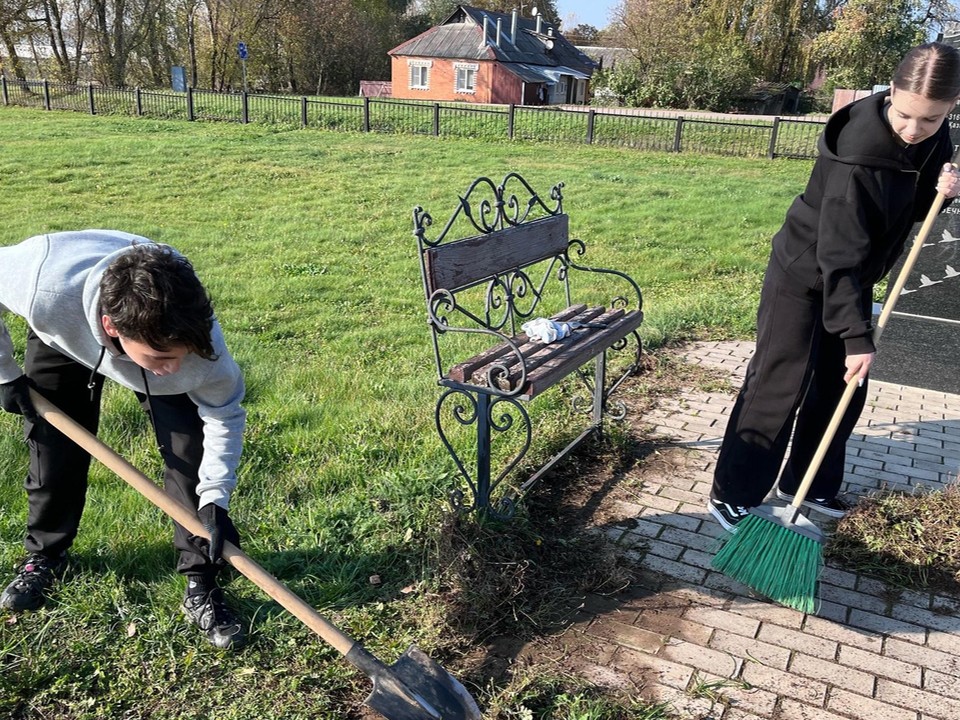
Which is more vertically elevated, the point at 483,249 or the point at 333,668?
the point at 483,249

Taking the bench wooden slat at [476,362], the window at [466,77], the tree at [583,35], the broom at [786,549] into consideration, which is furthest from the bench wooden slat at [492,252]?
the tree at [583,35]

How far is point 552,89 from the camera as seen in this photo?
41.7 metres

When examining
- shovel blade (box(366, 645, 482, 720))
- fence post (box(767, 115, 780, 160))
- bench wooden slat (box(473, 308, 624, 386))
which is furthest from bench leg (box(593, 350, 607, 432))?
fence post (box(767, 115, 780, 160))

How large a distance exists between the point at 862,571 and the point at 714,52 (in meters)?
32.9

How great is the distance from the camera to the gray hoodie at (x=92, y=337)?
2238 mm

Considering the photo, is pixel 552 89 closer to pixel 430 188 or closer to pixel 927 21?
pixel 927 21

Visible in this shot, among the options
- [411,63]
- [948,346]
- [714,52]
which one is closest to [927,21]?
[714,52]

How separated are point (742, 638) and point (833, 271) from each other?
4.03ft

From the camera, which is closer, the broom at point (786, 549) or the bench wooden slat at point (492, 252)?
the broom at point (786, 549)

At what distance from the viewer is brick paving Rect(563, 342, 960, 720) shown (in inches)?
91.3

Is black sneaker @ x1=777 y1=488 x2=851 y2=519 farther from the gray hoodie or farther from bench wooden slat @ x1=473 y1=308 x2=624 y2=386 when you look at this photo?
the gray hoodie

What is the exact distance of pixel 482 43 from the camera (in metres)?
38.5

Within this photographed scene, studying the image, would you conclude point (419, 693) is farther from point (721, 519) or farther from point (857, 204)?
point (857, 204)

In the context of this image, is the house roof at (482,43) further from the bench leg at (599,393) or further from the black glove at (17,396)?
the black glove at (17,396)
